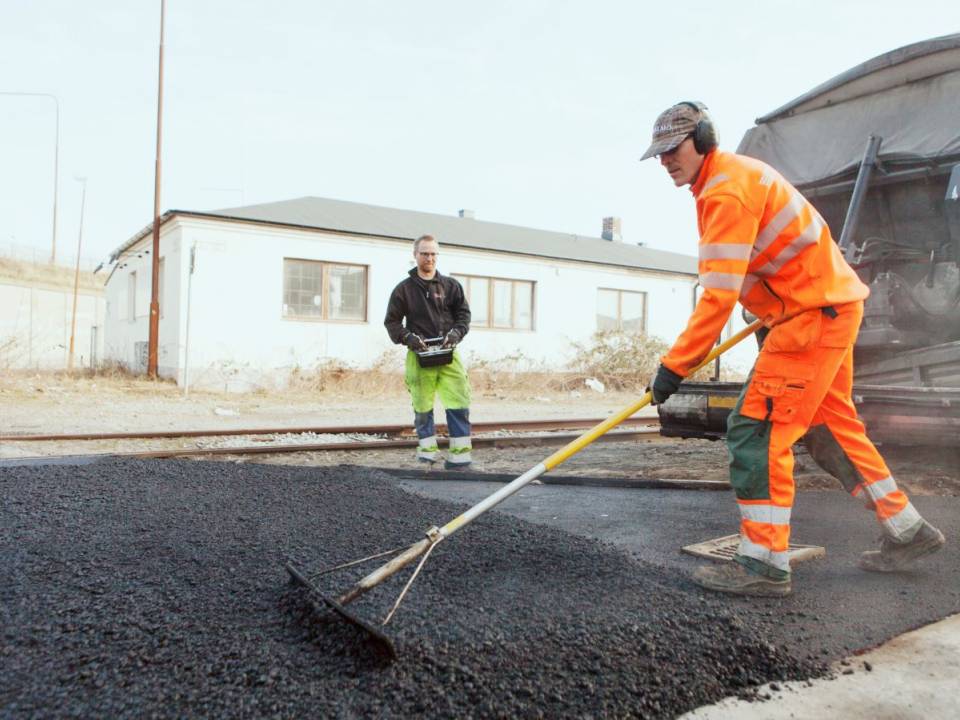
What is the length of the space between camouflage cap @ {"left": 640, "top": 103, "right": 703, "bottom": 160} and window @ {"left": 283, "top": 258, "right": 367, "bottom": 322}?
45.8 feet

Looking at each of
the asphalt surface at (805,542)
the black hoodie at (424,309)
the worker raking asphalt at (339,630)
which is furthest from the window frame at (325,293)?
the worker raking asphalt at (339,630)

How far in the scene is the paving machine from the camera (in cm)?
468

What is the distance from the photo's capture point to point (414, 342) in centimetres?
587

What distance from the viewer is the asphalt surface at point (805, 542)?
262cm

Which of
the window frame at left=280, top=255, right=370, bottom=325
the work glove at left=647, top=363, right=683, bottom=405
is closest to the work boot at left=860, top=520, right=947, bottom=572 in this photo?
the work glove at left=647, top=363, right=683, bottom=405

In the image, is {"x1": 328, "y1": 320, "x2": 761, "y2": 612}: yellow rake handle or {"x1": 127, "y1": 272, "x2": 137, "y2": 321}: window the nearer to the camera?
{"x1": 328, "y1": 320, "x2": 761, "y2": 612}: yellow rake handle

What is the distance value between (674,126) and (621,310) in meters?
18.7

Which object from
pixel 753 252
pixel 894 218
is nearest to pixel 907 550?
pixel 753 252

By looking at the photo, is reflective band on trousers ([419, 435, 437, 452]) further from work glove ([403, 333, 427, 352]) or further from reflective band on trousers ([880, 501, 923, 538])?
reflective band on trousers ([880, 501, 923, 538])

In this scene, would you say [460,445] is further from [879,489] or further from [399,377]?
[399,377]

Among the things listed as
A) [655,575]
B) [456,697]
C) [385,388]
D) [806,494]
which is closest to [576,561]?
[655,575]

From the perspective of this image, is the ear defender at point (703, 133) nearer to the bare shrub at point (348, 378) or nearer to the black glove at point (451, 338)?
the black glove at point (451, 338)

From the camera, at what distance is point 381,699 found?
6.46 ft

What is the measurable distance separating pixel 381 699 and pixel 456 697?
0.62 ft
